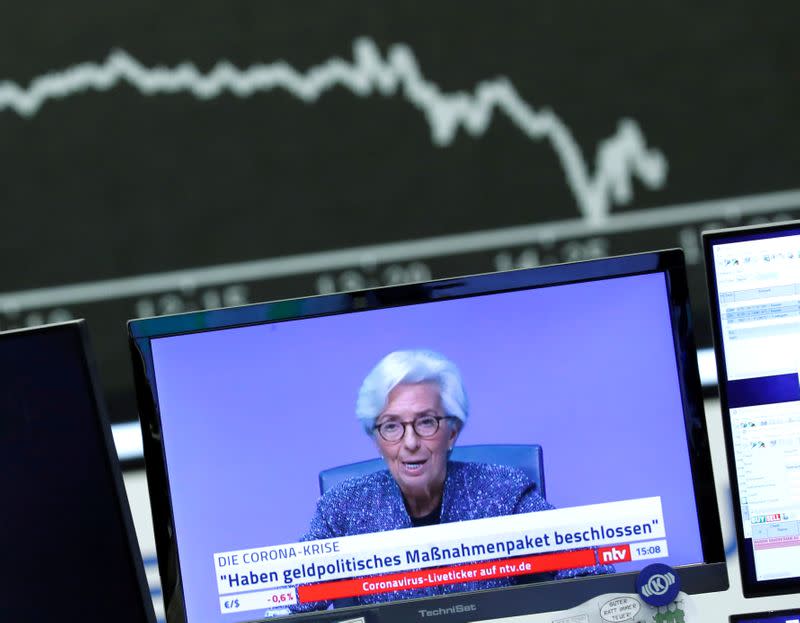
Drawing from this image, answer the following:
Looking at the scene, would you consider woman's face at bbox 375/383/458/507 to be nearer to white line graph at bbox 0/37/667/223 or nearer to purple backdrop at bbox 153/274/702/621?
purple backdrop at bbox 153/274/702/621

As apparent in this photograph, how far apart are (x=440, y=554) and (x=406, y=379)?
18 centimetres

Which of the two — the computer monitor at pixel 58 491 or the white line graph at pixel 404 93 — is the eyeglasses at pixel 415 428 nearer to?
the computer monitor at pixel 58 491

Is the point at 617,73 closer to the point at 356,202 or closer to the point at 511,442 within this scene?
the point at 356,202

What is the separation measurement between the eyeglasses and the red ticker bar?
14 cm

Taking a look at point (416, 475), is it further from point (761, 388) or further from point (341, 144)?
point (341, 144)

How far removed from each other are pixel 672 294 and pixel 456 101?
5.38ft

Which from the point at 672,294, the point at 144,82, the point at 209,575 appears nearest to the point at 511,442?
the point at 672,294

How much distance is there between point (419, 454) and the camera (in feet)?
3.61

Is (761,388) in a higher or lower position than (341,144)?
lower

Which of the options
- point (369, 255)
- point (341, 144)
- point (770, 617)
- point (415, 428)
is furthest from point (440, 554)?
point (341, 144)

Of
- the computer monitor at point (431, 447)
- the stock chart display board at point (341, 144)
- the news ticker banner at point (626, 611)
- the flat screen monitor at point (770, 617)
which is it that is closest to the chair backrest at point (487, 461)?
the computer monitor at point (431, 447)

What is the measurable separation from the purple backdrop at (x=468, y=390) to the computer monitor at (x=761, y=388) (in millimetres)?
60

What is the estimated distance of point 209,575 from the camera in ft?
3.60

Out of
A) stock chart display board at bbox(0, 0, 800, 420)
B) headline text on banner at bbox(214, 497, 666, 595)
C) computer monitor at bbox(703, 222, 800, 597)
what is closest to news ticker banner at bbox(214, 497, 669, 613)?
headline text on banner at bbox(214, 497, 666, 595)
